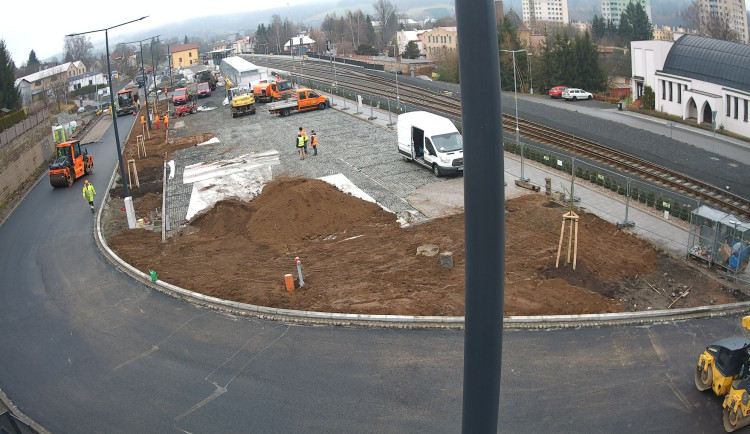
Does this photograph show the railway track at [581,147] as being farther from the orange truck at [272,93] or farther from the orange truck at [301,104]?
the orange truck at [301,104]

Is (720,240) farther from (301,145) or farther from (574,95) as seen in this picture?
(574,95)

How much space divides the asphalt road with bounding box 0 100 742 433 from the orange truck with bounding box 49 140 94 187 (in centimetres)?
1513

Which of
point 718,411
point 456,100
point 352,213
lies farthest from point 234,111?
point 718,411

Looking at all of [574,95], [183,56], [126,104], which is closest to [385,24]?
[183,56]

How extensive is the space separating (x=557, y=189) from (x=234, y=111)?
2651 centimetres

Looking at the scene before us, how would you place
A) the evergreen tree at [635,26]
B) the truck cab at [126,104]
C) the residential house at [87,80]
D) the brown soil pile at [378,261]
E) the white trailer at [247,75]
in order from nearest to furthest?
the brown soil pile at [378,261]
the truck cab at [126,104]
the white trailer at [247,75]
the residential house at [87,80]
the evergreen tree at [635,26]

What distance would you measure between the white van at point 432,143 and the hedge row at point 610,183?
366 cm

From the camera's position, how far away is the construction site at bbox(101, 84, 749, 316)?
15.4m

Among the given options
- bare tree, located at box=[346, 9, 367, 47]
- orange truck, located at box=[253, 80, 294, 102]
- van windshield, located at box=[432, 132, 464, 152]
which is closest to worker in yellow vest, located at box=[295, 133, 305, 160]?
van windshield, located at box=[432, 132, 464, 152]

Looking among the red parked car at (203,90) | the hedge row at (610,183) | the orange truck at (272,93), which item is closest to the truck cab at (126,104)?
the red parked car at (203,90)

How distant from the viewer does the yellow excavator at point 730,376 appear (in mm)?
9992

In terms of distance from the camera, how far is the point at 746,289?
596 inches

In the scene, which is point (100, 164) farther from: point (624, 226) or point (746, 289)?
point (746, 289)

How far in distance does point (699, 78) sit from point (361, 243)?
33155mm
